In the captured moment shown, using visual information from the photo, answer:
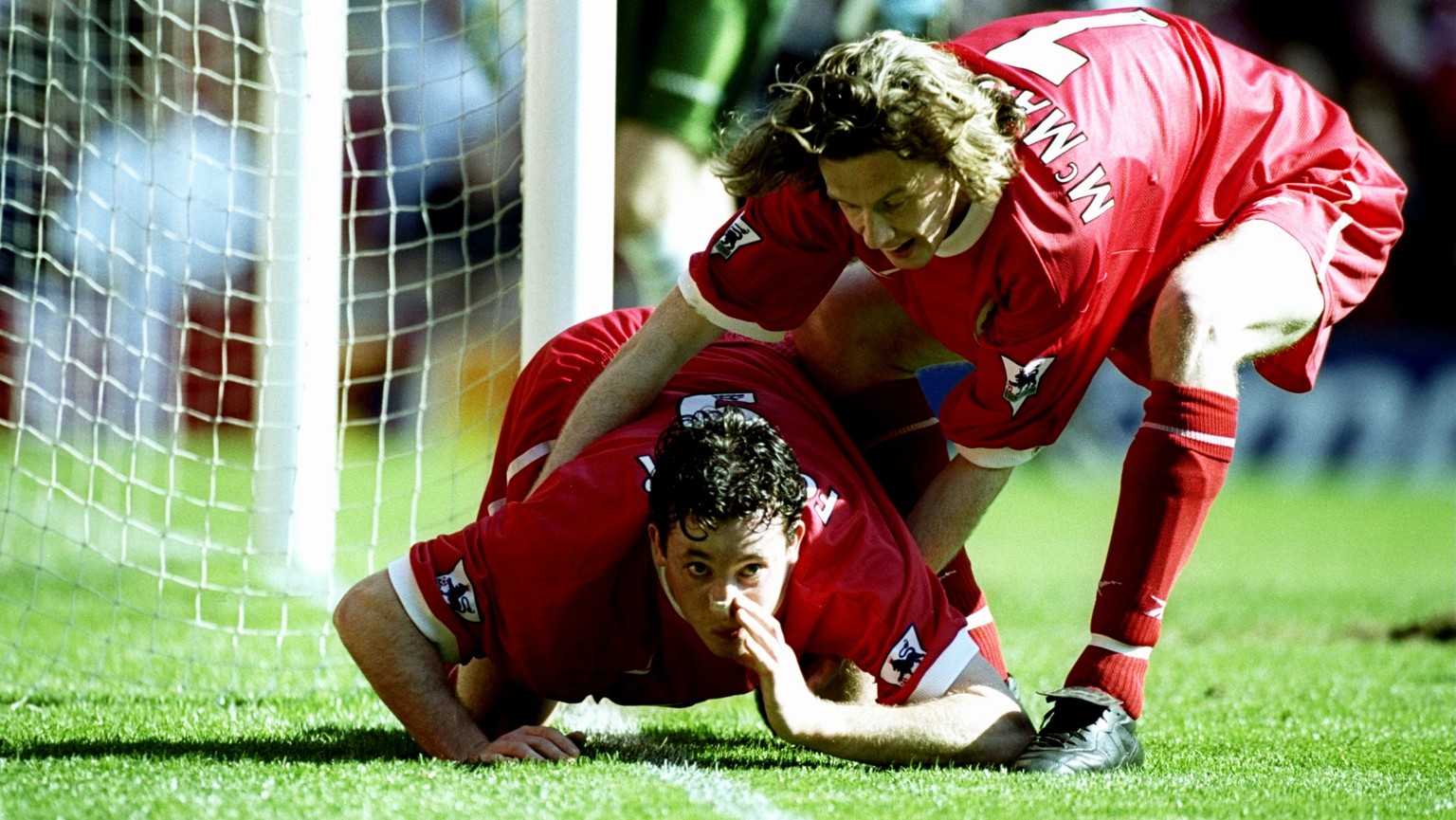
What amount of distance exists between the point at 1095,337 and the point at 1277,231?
42 cm

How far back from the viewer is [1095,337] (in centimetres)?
319

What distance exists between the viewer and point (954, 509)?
3363 mm

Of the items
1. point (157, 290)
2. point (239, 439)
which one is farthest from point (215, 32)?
point (239, 439)

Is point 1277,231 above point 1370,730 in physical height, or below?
above

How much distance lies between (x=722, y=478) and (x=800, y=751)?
84 cm

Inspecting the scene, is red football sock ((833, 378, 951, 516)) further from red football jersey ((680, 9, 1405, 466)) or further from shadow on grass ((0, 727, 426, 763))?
shadow on grass ((0, 727, 426, 763))

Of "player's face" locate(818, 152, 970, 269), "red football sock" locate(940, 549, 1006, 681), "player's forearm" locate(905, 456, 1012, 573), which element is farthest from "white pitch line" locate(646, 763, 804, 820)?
"player's face" locate(818, 152, 970, 269)

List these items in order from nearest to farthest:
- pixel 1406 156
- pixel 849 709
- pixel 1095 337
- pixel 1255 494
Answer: pixel 849 709, pixel 1095 337, pixel 1255 494, pixel 1406 156

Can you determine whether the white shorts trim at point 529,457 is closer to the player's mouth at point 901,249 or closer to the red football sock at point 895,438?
the red football sock at point 895,438

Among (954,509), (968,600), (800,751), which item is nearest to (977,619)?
(968,600)

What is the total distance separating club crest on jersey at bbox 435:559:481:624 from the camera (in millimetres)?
2936

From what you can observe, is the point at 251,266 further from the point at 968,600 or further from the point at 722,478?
the point at 722,478

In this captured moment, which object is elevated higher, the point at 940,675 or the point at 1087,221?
the point at 1087,221

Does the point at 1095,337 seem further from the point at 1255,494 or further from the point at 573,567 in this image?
the point at 1255,494
